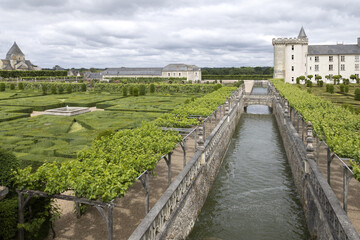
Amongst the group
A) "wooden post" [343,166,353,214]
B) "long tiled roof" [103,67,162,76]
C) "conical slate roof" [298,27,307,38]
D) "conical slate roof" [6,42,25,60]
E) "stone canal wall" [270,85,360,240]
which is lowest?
"stone canal wall" [270,85,360,240]

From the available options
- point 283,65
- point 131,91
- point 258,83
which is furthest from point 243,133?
point 258,83

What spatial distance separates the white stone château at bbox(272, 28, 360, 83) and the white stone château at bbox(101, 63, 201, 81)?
39458 mm

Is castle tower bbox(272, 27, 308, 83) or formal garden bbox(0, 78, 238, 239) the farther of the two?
castle tower bbox(272, 27, 308, 83)

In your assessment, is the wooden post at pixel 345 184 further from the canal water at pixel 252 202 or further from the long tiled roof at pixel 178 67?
the long tiled roof at pixel 178 67

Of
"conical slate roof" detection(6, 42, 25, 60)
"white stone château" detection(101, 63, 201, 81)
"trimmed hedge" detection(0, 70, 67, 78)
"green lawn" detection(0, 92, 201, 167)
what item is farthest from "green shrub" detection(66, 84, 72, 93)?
"conical slate roof" detection(6, 42, 25, 60)

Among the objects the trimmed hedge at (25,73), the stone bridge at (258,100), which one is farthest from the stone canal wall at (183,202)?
the trimmed hedge at (25,73)

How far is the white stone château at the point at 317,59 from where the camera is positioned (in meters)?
67.6

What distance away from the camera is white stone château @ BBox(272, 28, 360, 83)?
6762 centimetres

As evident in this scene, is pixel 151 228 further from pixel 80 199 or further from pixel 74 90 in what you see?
pixel 74 90

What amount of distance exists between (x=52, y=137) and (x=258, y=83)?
3249 inches

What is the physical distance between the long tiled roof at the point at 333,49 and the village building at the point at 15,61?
108064mm

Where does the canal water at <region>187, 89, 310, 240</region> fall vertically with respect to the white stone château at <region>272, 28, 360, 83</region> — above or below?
below

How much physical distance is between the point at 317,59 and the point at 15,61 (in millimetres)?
113819

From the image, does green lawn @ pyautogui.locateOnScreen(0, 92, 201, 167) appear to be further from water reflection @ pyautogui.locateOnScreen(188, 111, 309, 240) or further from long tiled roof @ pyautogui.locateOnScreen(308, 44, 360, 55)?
long tiled roof @ pyautogui.locateOnScreen(308, 44, 360, 55)
